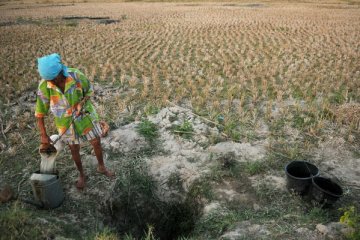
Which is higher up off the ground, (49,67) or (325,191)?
(49,67)

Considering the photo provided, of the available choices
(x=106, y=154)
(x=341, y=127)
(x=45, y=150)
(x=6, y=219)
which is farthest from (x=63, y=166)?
(x=341, y=127)

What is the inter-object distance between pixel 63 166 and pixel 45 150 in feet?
3.32

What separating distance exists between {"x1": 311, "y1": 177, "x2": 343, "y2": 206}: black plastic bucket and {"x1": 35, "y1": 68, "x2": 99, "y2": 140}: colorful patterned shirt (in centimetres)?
263

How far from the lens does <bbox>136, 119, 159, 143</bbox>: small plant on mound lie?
4795 mm

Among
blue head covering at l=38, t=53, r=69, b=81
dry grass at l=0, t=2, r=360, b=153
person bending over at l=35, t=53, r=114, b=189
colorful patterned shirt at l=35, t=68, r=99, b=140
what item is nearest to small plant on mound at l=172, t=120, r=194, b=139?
dry grass at l=0, t=2, r=360, b=153

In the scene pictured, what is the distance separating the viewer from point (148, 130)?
486 centimetres

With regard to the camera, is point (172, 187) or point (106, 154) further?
point (106, 154)

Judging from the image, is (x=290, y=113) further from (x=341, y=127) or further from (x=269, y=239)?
(x=269, y=239)

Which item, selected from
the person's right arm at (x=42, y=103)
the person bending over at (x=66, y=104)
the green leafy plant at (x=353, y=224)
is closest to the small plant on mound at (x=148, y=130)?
the person bending over at (x=66, y=104)

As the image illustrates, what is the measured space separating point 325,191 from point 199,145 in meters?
1.93

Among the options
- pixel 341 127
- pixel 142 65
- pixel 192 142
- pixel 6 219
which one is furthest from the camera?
pixel 142 65

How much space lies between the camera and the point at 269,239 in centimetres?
296

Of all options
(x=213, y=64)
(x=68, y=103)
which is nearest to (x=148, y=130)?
(x=68, y=103)

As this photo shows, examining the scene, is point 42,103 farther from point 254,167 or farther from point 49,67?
point 254,167
